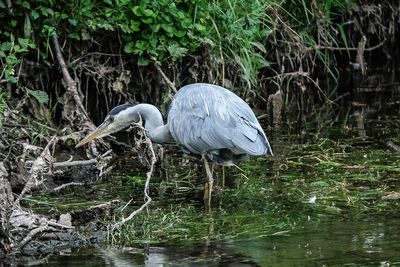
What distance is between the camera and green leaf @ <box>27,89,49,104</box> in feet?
28.7

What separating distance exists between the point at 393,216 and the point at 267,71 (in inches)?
171

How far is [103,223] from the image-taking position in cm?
691

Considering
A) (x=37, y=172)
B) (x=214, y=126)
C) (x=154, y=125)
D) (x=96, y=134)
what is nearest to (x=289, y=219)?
(x=214, y=126)

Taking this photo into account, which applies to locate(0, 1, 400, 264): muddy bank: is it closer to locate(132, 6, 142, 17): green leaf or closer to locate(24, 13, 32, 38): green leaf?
locate(24, 13, 32, 38): green leaf

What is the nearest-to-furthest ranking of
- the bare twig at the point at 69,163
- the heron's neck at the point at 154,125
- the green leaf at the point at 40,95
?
the bare twig at the point at 69,163
the heron's neck at the point at 154,125
the green leaf at the point at 40,95

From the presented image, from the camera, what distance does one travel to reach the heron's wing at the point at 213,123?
7.67m

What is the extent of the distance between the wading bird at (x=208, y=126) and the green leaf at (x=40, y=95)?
2.24ft

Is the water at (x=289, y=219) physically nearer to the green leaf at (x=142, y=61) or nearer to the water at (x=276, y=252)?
the water at (x=276, y=252)

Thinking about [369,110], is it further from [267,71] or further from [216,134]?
[216,134]

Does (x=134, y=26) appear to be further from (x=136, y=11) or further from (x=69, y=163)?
(x=69, y=163)

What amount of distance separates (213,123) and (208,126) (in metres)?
0.05

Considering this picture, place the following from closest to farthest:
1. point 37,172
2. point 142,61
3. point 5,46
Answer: point 37,172
point 5,46
point 142,61

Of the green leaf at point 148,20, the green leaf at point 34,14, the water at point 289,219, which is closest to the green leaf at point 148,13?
the green leaf at point 148,20

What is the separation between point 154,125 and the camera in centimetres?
830
